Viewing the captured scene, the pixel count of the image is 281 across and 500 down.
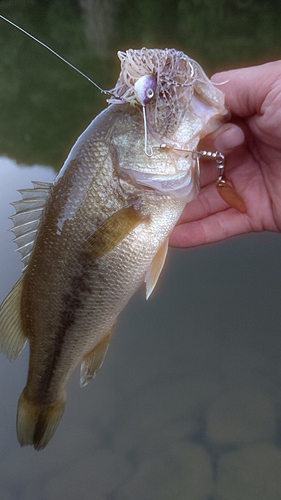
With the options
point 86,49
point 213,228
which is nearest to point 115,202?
point 213,228

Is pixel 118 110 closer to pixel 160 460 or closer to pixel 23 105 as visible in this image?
pixel 160 460

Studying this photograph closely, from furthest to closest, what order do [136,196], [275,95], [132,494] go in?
[132,494]
[275,95]
[136,196]

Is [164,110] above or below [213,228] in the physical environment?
above

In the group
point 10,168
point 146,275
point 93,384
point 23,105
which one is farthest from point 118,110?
point 23,105

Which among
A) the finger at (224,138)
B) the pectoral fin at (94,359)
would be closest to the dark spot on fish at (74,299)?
the pectoral fin at (94,359)

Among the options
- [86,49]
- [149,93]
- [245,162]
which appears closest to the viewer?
[149,93]

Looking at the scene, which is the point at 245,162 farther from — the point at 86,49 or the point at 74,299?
the point at 86,49

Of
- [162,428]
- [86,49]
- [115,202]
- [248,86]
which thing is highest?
[86,49]

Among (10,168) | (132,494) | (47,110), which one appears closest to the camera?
(132,494)

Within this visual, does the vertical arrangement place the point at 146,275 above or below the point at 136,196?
below
